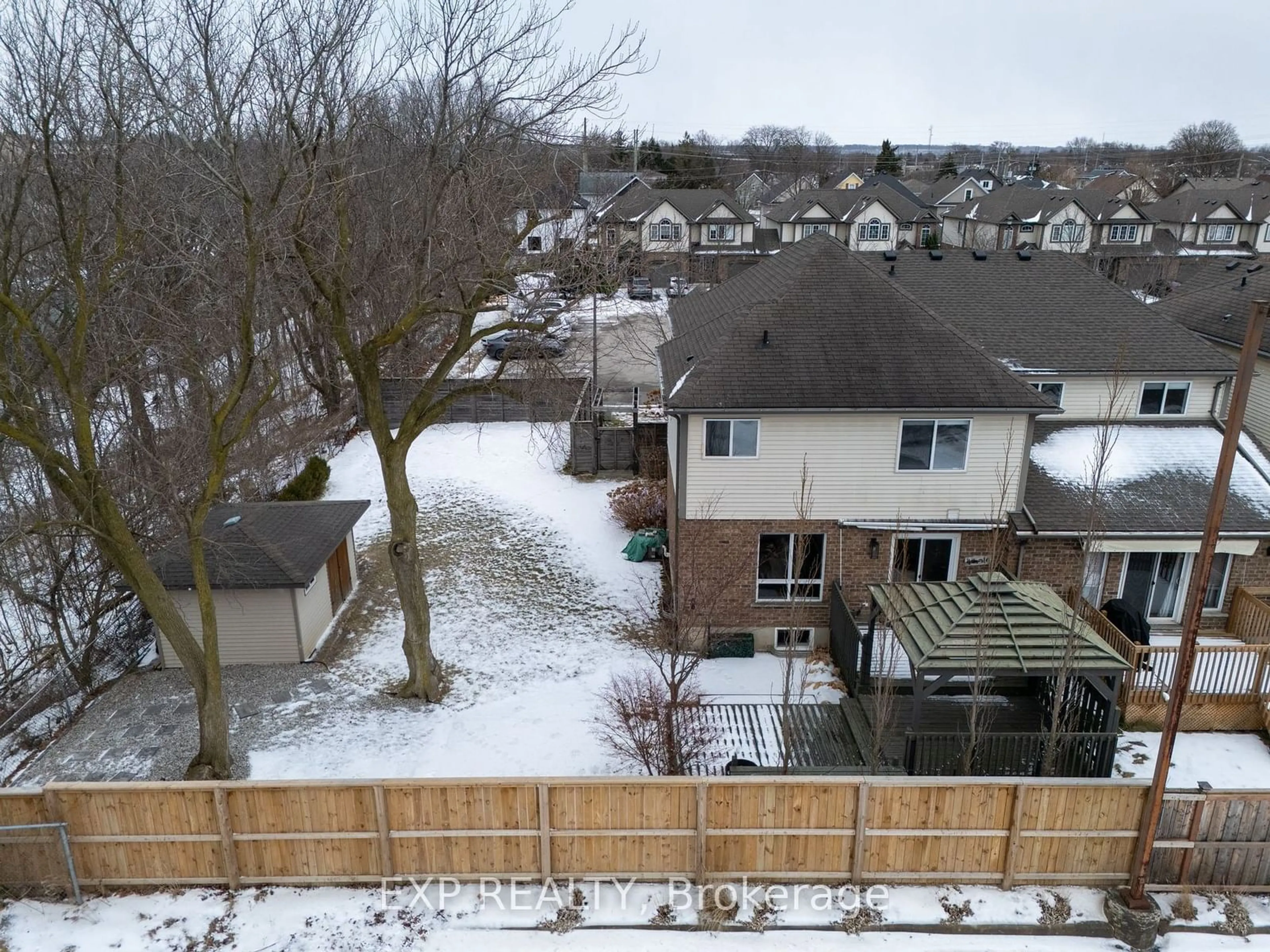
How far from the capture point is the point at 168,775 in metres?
12.7

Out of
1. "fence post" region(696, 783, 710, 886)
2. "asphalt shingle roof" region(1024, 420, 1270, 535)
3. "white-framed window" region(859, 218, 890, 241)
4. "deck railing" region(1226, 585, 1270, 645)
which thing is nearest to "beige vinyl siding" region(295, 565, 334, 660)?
"fence post" region(696, 783, 710, 886)

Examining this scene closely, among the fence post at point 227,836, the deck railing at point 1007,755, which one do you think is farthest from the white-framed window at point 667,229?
the fence post at point 227,836

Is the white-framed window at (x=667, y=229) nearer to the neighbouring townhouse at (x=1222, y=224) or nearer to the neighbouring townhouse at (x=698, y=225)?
the neighbouring townhouse at (x=698, y=225)

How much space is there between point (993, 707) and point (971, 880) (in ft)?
14.6

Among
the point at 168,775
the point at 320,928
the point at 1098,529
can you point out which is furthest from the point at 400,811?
the point at 1098,529

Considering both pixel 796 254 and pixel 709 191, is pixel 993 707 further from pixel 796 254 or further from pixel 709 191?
pixel 709 191

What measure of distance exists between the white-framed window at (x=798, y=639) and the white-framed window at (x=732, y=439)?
359 cm

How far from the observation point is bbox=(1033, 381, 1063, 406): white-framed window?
17656mm

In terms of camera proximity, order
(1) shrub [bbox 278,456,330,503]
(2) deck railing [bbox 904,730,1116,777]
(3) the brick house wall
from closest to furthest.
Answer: (2) deck railing [bbox 904,730,1116,777] → (3) the brick house wall → (1) shrub [bbox 278,456,330,503]

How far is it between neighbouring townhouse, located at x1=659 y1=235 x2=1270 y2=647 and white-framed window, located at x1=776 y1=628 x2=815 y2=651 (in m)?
0.06

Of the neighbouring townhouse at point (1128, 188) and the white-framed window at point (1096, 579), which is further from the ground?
the neighbouring townhouse at point (1128, 188)

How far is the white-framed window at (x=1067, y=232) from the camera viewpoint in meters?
58.4

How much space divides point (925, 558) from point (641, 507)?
25.4 ft

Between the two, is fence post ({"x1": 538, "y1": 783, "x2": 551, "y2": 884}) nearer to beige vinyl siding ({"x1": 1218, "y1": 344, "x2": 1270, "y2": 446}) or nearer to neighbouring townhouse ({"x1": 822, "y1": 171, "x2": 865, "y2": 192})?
beige vinyl siding ({"x1": 1218, "y1": 344, "x2": 1270, "y2": 446})
